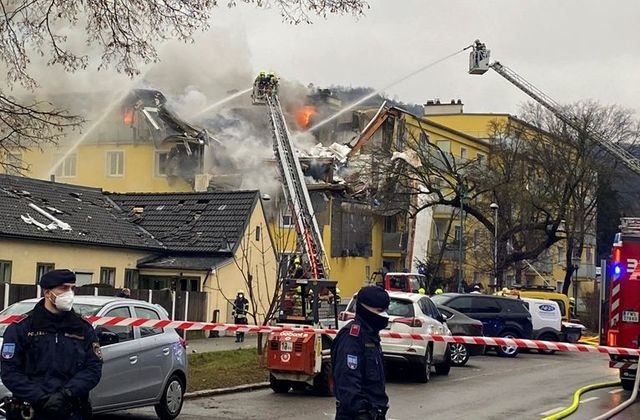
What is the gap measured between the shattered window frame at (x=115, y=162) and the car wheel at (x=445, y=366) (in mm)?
37499

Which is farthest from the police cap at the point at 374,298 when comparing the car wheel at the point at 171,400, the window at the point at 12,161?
the window at the point at 12,161

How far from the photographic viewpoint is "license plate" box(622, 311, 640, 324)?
16.7m

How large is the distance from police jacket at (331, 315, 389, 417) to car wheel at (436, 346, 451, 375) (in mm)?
14098

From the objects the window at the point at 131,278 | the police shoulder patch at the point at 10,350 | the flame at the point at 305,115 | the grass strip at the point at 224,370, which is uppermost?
the flame at the point at 305,115

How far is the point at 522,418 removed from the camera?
45.1 feet

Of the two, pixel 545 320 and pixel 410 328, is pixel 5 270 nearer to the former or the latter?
pixel 410 328

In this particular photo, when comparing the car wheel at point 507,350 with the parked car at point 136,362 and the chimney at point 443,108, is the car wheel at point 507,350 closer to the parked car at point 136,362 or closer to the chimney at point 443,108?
the parked car at point 136,362

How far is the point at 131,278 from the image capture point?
3291 centimetres

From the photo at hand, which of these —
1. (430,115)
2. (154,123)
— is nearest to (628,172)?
(430,115)

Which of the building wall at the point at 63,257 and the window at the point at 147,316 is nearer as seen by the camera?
the window at the point at 147,316

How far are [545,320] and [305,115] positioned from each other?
32481 mm

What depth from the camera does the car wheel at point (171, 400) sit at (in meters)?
11.9

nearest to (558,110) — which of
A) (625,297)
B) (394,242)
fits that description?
(394,242)

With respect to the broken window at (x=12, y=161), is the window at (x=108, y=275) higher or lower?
lower
